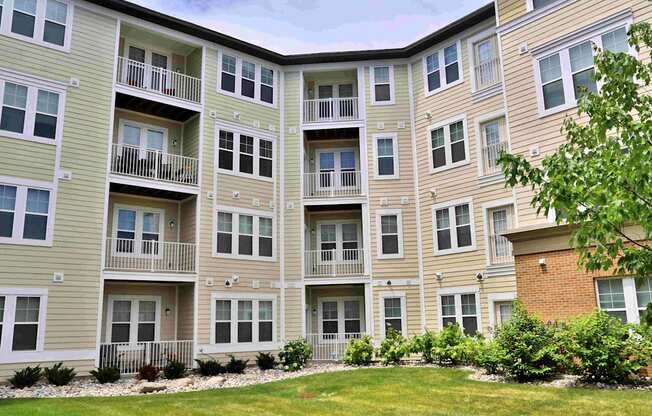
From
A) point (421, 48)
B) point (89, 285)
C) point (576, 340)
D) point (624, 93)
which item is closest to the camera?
point (624, 93)

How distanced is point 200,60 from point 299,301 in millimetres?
10071

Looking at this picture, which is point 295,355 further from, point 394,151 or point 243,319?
point 394,151

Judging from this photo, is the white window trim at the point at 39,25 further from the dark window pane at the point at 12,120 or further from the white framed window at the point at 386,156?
the white framed window at the point at 386,156

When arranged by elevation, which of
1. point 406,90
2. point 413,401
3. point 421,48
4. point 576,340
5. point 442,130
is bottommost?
point 413,401

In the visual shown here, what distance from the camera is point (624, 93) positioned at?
19.5 ft

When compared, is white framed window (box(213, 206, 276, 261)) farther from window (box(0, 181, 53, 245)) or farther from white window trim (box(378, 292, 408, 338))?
window (box(0, 181, 53, 245))

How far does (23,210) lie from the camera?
1552cm

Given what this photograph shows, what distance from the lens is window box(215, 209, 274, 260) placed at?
19.7m

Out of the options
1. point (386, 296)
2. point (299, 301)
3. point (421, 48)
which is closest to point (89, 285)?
point (299, 301)

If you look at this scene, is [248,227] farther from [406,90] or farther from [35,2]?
[35,2]

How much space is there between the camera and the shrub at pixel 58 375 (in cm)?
1462

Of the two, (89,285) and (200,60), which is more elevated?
(200,60)

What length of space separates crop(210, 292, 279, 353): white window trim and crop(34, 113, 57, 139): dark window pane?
7412 millimetres

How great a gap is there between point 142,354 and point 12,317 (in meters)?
4.31
